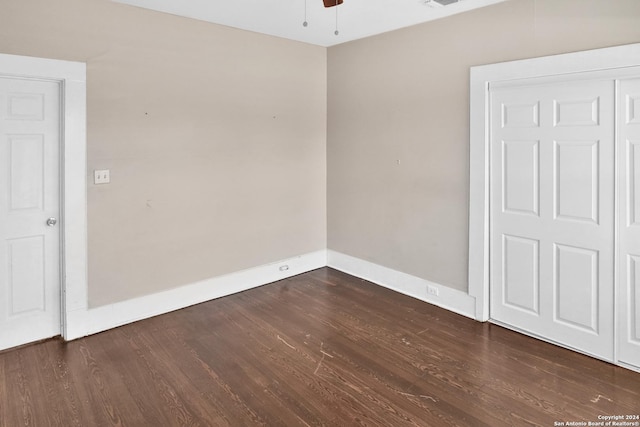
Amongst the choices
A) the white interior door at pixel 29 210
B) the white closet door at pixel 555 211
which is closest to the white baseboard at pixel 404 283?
the white closet door at pixel 555 211

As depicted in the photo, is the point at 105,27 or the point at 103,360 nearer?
the point at 103,360

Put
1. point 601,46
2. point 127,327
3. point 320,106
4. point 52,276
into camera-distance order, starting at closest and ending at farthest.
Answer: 1. point 601,46
2. point 52,276
3. point 127,327
4. point 320,106

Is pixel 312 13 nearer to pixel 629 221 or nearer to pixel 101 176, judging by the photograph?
pixel 101 176

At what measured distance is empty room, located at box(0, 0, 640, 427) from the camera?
2660 millimetres

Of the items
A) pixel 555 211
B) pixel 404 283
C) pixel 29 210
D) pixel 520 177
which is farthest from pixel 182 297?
pixel 555 211

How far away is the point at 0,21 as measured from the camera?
2.88 metres

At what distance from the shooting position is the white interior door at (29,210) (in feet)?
10.0

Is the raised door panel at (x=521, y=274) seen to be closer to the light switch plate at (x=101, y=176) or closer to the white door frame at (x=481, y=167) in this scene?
the white door frame at (x=481, y=167)

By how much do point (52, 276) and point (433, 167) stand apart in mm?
3471

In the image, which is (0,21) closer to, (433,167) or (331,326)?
(331,326)

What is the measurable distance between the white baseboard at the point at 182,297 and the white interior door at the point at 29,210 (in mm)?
230

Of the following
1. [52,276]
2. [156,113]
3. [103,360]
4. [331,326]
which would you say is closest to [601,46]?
[331,326]

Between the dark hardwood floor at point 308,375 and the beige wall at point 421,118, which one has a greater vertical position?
the beige wall at point 421,118

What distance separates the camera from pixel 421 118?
4.00m
